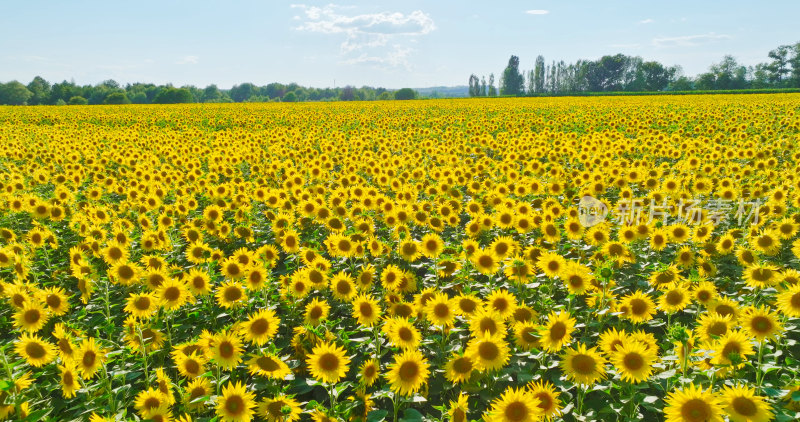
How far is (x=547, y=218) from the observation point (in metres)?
6.50

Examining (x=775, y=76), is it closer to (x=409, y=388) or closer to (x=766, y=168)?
(x=766, y=168)

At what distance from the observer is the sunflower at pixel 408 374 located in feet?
10.9

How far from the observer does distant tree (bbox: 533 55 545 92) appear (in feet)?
562

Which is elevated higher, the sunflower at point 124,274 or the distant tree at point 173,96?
the distant tree at point 173,96

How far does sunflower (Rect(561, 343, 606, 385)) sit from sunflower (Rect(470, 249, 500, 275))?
1.78m

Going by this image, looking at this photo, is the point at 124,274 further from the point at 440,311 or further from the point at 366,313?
the point at 440,311

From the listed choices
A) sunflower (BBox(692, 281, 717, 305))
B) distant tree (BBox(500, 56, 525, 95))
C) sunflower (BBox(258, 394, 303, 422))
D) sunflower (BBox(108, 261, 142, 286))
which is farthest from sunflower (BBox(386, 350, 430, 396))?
distant tree (BBox(500, 56, 525, 95))

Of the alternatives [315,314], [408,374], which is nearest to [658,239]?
[408,374]

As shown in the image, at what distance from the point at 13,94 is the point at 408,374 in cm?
12185

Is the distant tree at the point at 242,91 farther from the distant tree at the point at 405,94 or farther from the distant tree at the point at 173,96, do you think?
the distant tree at the point at 173,96

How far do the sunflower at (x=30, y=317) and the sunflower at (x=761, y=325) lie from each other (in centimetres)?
601

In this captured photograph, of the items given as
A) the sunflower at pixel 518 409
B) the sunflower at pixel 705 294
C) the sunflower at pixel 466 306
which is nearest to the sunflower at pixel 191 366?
the sunflower at pixel 466 306

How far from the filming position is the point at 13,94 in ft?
302

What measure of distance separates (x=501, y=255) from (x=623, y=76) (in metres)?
159
